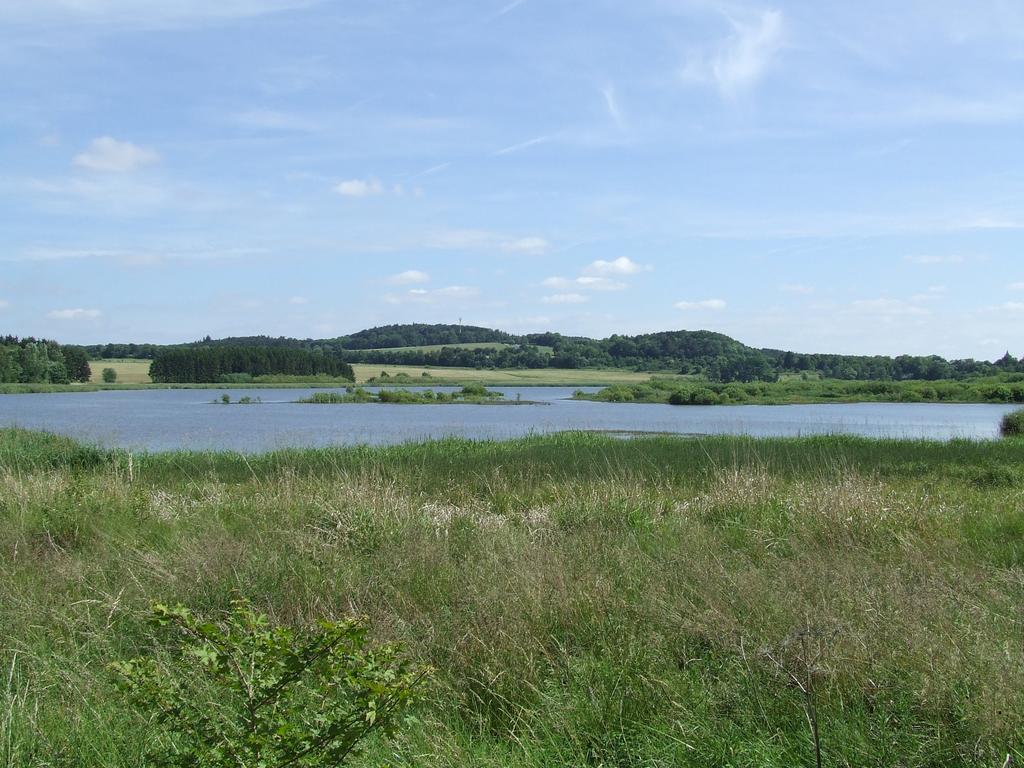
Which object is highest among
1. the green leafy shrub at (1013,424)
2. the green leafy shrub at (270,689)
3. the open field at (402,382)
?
the open field at (402,382)

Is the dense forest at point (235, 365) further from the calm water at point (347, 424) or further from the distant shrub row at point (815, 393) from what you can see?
the calm water at point (347, 424)

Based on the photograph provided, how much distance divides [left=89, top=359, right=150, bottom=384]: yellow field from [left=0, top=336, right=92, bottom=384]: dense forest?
3424 mm

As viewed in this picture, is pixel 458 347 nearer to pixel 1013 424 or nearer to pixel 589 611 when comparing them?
pixel 1013 424

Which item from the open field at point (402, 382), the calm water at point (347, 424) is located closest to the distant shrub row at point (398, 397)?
the calm water at point (347, 424)

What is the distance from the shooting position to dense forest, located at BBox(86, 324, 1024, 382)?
111250 mm

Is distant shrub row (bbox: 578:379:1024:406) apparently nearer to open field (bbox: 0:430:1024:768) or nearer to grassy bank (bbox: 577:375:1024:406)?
grassy bank (bbox: 577:375:1024:406)

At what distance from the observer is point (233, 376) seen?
9356cm

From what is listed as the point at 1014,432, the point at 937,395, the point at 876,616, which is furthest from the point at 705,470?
the point at 937,395

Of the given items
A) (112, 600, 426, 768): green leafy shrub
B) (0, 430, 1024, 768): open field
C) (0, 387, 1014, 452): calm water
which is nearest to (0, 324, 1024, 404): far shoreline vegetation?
(0, 387, 1014, 452): calm water

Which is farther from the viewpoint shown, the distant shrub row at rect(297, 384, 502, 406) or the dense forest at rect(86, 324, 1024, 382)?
the dense forest at rect(86, 324, 1024, 382)

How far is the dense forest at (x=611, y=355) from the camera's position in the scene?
365 feet

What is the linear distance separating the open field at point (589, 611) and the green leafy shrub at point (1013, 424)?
1144 inches

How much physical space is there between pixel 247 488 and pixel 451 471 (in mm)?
4502

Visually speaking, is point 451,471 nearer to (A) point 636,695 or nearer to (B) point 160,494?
(B) point 160,494
